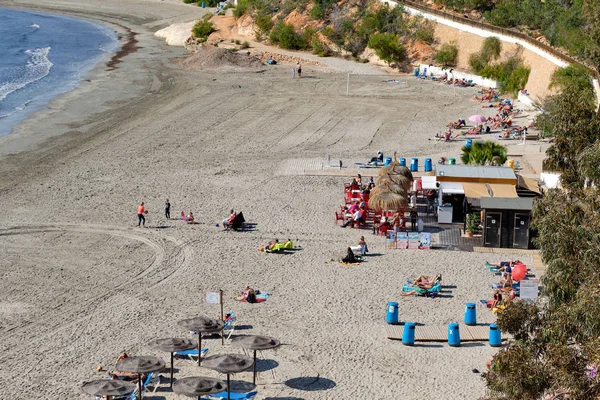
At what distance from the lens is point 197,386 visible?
16500 mm

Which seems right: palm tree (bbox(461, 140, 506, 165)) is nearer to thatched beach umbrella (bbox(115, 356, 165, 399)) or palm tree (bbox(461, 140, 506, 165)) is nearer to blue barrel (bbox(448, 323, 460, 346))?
blue barrel (bbox(448, 323, 460, 346))

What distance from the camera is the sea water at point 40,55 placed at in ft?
176

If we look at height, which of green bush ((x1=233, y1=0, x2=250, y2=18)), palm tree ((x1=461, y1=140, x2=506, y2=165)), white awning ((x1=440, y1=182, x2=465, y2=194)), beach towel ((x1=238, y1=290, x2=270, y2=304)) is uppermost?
green bush ((x1=233, y1=0, x2=250, y2=18))

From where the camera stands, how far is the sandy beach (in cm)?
1917

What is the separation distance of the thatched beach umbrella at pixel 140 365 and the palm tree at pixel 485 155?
19370mm

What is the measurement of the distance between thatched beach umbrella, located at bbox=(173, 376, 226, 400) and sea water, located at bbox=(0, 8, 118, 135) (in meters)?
30.9

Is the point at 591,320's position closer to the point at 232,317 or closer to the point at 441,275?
the point at 232,317

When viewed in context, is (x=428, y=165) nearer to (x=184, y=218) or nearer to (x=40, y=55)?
(x=184, y=218)

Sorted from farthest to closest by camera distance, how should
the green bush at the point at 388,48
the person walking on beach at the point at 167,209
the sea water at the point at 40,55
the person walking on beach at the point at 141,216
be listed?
the green bush at the point at 388,48, the sea water at the point at 40,55, the person walking on beach at the point at 167,209, the person walking on beach at the point at 141,216

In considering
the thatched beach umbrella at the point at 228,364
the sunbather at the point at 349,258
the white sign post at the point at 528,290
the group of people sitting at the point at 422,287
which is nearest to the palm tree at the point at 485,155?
the sunbather at the point at 349,258

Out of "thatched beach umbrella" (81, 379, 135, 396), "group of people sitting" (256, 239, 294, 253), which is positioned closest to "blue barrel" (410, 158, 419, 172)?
"group of people sitting" (256, 239, 294, 253)

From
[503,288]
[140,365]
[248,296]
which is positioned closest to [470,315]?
[503,288]

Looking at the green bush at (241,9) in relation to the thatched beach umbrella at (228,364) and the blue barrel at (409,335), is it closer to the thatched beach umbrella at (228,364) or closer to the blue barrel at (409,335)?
the blue barrel at (409,335)

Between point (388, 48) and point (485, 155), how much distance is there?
29785mm
